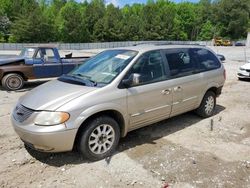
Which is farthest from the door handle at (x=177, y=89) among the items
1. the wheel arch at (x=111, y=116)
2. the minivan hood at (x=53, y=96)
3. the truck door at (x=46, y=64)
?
the truck door at (x=46, y=64)

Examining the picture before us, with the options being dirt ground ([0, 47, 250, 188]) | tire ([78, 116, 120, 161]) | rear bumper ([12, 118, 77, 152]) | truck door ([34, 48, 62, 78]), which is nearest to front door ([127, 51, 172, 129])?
tire ([78, 116, 120, 161])

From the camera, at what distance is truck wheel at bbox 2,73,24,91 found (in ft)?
32.1

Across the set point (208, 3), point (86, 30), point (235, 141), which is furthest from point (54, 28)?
point (235, 141)

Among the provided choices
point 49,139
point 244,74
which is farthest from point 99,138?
point 244,74

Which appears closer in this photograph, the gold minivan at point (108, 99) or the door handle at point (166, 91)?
the gold minivan at point (108, 99)

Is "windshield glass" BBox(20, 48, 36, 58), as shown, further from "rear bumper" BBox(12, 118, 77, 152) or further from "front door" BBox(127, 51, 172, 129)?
"rear bumper" BBox(12, 118, 77, 152)

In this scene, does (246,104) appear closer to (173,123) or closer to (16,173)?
(173,123)

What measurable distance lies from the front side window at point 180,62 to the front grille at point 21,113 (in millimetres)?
2623

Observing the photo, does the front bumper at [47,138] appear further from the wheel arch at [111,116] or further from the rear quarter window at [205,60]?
the rear quarter window at [205,60]

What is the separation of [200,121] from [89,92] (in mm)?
3144

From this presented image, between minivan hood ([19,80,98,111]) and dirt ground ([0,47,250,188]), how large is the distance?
921mm

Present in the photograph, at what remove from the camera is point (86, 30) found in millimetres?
67188

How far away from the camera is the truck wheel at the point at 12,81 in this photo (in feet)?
32.1

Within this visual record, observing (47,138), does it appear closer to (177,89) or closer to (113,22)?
(177,89)
